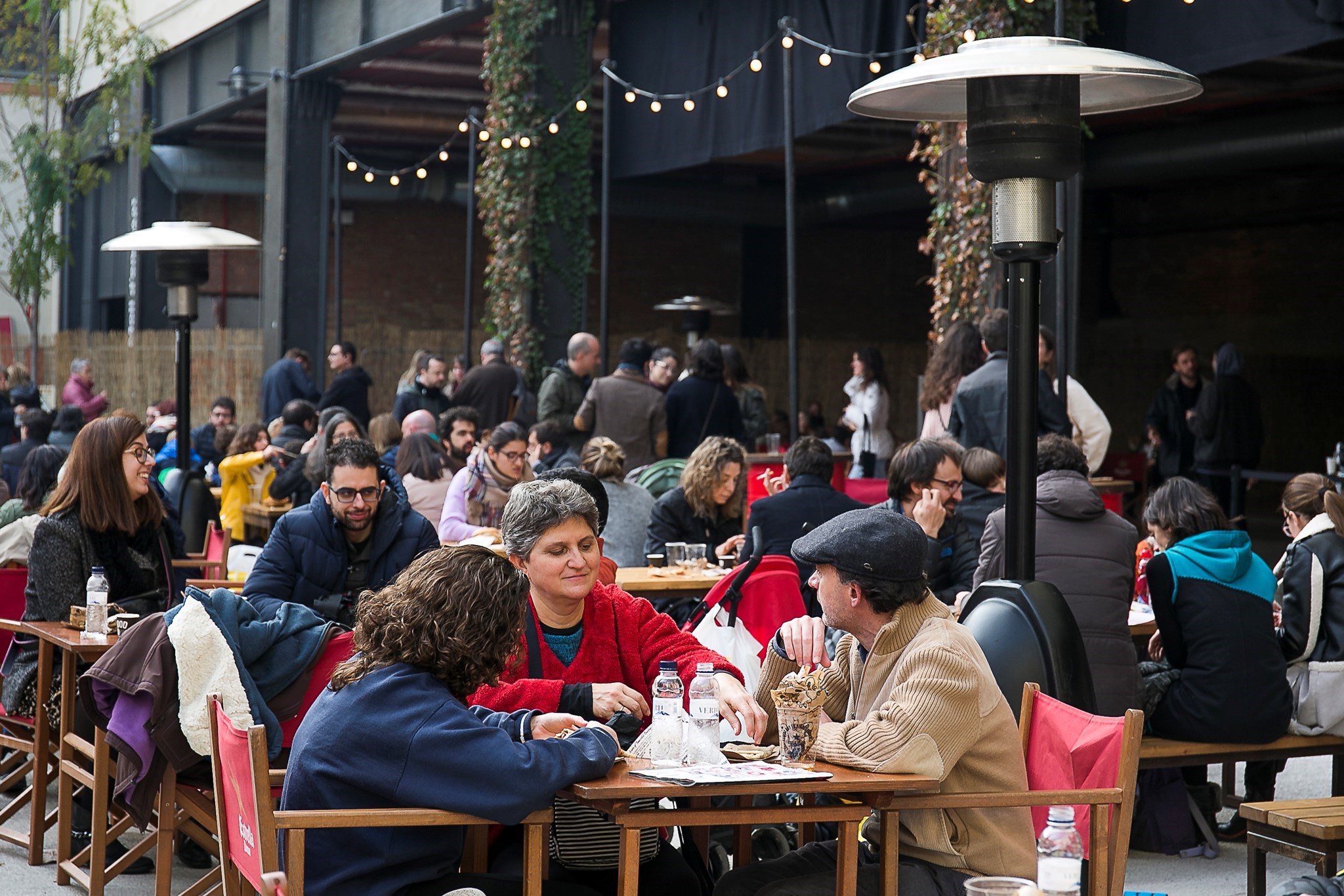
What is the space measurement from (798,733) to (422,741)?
771mm

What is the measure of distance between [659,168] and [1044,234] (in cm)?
990

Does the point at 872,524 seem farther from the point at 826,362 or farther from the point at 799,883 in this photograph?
the point at 826,362

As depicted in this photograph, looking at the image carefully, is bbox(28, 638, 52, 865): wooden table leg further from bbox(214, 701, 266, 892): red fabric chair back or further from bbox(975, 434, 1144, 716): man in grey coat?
bbox(975, 434, 1144, 716): man in grey coat

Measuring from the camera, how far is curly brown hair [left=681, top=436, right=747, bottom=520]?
6.80 m

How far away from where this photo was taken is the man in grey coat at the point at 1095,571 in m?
4.79

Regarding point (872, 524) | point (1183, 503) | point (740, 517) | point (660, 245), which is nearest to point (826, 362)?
point (660, 245)

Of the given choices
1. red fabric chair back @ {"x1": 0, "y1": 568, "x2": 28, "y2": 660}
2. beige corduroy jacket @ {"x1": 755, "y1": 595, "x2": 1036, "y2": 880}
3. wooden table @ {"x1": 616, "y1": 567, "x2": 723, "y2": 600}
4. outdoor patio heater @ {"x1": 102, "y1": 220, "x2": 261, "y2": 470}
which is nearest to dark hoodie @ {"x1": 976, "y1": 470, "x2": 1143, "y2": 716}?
wooden table @ {"x1": 616, "y1": 567, "x2": 723, "y2": 600}

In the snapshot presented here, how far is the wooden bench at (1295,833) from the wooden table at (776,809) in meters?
1.13

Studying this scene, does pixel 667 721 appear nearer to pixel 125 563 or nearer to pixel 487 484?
pixel 125 563

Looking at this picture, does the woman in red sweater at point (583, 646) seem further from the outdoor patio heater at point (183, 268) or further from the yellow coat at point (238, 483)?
the yellow coat at point (238, 483)

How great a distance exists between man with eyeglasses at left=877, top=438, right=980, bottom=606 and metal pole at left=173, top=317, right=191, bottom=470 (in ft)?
13.3

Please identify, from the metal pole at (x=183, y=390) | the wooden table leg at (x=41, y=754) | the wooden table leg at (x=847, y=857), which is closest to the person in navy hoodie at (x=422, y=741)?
the wooden table leg at (x=847, y=857)

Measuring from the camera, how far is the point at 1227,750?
4855 mm

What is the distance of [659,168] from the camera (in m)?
13.7
